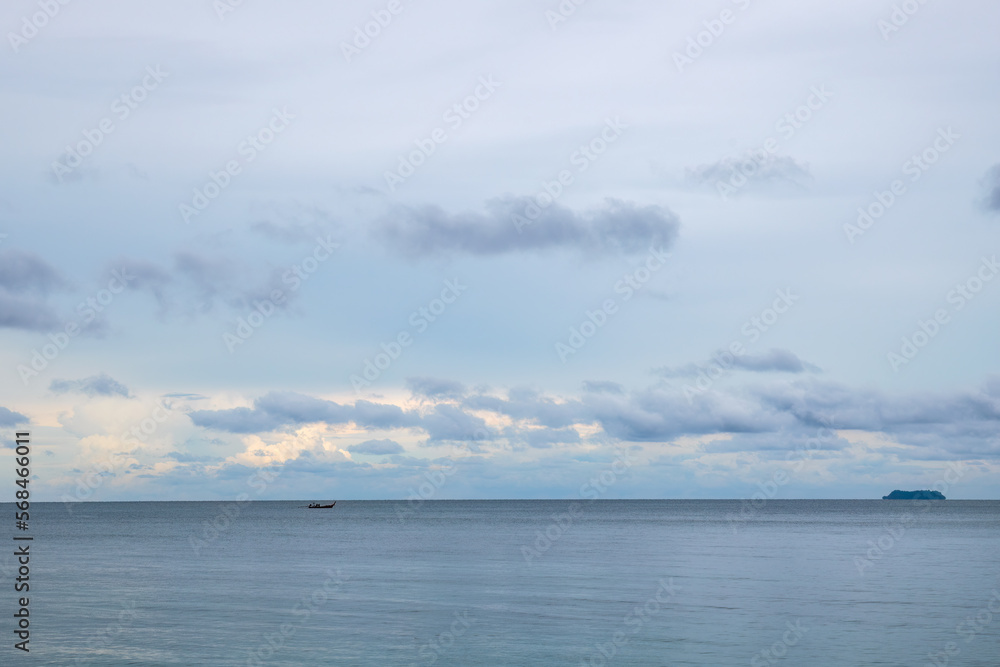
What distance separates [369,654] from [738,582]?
35.1 metres

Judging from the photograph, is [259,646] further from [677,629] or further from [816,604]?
[816,604]

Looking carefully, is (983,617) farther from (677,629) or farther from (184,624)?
(184,624)

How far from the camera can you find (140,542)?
406ft

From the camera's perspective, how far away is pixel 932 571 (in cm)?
7444

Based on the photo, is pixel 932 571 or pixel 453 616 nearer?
pixel 453 616

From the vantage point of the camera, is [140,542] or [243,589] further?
[140,542]

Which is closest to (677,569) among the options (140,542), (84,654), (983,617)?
(983,617)

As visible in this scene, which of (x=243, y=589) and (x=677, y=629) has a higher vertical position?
(x=243, y=589)

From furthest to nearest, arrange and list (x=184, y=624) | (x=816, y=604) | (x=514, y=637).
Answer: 1. (x=816, y=604)
2. (x=184, y=624)
3. (x=514, y=637)

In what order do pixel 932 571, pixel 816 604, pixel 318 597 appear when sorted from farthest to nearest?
pixel 932 571 < pixel 318 597 < pixel 816 604

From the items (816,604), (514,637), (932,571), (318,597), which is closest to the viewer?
(514,637)

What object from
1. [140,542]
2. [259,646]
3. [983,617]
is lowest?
[983,617]

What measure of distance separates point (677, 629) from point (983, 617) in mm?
18033

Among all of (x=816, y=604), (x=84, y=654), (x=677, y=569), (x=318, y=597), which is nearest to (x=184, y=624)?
(x=84, y=654)
